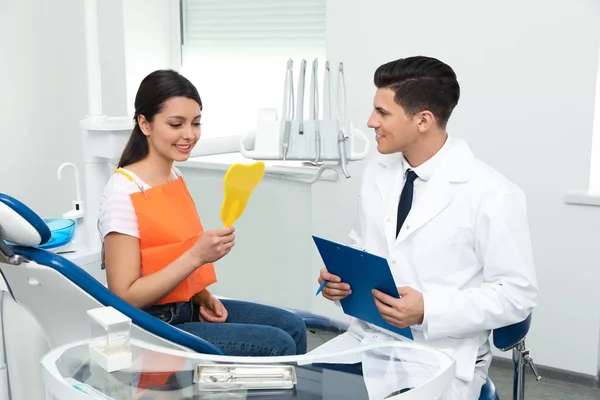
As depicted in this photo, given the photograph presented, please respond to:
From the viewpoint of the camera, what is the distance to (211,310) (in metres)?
1.98

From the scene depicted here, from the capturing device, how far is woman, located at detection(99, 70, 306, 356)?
5.60ft

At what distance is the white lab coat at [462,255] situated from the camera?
5.32 ft

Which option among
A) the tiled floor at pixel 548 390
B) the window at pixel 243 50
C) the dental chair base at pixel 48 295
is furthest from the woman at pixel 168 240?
the window at pixel 243 50

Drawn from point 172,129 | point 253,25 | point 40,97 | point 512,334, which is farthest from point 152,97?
point 40,97

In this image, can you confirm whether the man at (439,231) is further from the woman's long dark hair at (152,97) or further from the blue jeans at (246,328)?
the woman's long dark hair at (152,97)

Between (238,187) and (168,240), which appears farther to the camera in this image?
(168,240)

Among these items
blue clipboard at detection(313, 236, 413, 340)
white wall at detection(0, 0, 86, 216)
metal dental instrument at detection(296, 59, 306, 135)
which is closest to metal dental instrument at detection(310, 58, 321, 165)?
metal dental instrument at detection(296, 59, 306, 135)

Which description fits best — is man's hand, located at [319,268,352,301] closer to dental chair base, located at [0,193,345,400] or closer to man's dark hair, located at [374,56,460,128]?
dental chair base, located at [0,193,345,400]

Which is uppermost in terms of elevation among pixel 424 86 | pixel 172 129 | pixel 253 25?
pixel 253 25

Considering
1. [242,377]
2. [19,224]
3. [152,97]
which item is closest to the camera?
[242,377]

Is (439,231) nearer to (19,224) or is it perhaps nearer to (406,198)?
(406,198)

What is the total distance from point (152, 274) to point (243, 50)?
6.87 ft

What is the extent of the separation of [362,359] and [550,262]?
1.58 metres

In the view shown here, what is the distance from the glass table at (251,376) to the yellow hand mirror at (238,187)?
457mm
